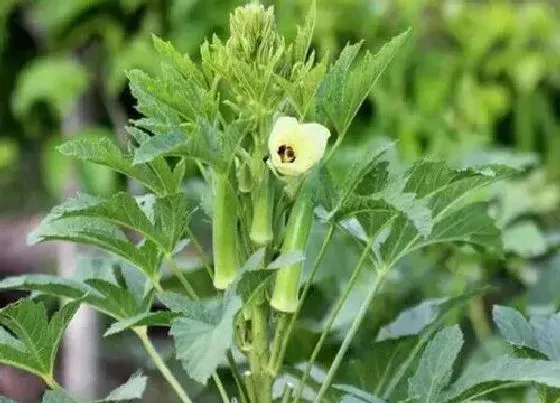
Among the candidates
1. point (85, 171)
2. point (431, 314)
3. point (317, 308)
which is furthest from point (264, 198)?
point (85, 171)

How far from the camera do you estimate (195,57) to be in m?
1.39

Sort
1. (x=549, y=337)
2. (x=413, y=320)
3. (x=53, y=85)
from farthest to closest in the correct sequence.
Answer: (x=53, y=85), (x=413, y=320), (x=549, y=337)

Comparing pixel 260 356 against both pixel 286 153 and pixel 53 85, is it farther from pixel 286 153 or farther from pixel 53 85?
pixel 53 85

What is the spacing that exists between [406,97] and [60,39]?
21.7 inches

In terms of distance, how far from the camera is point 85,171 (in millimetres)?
1345

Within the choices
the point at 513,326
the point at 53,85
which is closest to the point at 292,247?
the point at 513,326

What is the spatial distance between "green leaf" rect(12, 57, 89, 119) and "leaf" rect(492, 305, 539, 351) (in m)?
1.00

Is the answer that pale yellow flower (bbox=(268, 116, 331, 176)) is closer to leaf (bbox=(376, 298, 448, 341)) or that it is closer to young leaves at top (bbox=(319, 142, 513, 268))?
young leaves at top (bbox=(319, 142, 513, 268))

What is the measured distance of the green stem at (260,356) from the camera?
17.7 inches

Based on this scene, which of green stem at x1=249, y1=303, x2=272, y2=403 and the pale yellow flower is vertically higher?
the pale yellow flower

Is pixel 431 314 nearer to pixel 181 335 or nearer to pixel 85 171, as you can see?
pixel 181 335

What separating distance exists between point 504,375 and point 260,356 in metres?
0.12

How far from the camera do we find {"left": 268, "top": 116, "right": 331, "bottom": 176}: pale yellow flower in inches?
16.3

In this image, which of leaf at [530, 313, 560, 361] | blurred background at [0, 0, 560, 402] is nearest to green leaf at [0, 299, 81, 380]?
leaf at [530, 313, 560, 361]
